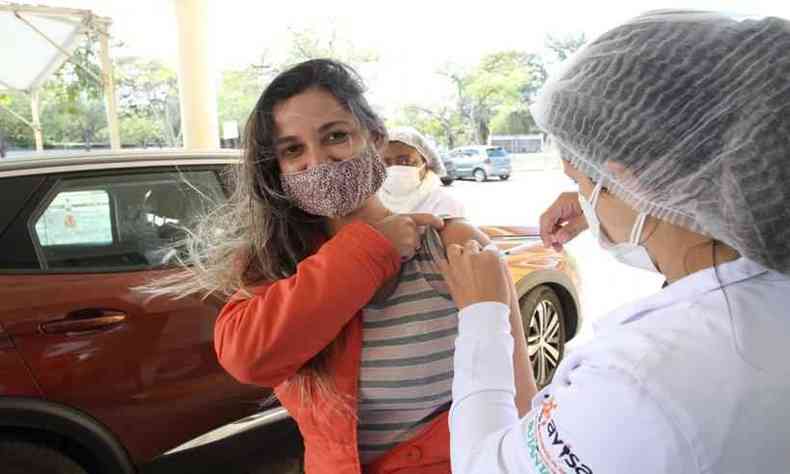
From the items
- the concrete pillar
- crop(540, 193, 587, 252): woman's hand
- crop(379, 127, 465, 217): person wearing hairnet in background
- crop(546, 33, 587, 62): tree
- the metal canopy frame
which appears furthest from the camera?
the concrete pillar

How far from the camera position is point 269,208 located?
4.33 feet

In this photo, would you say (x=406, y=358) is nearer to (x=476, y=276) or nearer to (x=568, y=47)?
(x=476, y=276)

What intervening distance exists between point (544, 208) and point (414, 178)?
234cm

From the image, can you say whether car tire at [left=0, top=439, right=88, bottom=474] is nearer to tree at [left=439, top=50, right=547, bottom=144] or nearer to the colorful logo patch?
the colorful logo patch

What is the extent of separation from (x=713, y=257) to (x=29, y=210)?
2310 millimetres

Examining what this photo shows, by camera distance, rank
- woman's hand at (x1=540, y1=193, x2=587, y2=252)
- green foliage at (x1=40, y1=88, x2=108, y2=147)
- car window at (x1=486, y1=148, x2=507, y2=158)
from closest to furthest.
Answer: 1. woman's hand at (x1=540, y1=193, x2=587, y2=252)
2. green foliage at (x1=40, y1=88, x2=108, y2=147)
3. car window at (x1=486, y1=148, x2=507, y2=158)

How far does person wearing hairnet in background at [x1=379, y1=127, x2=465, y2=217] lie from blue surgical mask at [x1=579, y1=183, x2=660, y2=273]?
8.42 ft

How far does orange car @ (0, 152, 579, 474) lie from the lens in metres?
2.07

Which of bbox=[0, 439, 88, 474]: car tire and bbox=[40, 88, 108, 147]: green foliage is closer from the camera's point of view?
bbox=[0, 439, 88, 474]: car tire

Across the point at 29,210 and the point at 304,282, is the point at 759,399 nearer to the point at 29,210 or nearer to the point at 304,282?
the point at 304,282

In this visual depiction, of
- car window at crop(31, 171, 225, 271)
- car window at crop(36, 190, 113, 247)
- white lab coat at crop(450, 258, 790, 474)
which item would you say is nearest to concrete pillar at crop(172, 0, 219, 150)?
car window at crop(31, 171, 225, 271)

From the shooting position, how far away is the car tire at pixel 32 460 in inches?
81.8

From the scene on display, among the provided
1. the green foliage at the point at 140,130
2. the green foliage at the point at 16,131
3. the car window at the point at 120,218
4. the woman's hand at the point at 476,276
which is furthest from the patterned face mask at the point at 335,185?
the green foliage at the point at 140,130

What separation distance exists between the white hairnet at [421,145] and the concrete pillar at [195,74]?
6.30 meters
